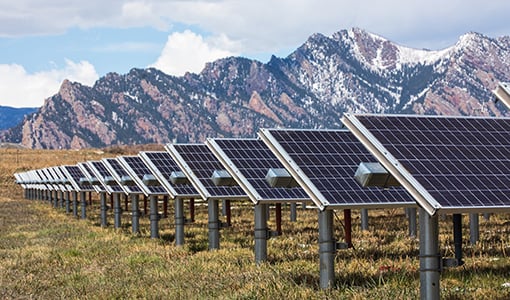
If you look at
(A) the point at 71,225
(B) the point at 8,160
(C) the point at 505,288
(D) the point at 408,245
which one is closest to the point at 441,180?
(C) the point at 505,288

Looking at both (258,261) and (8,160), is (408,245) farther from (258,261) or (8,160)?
(8,160)

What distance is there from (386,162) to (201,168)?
13347 millimetres

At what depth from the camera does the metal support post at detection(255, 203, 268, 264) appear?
20234mm

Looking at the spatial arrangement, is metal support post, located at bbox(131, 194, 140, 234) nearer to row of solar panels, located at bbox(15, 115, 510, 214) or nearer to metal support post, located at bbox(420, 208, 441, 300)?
row of solar panels, located at bbox(15, 115, 510, 214)

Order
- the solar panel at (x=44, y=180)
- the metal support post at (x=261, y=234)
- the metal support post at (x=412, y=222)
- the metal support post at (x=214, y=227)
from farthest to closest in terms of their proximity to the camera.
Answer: the solar panel at (x=44, y=180) → the metal support post at (x=412, y=222) → the metal support post at (x=214, y=227) → the metal support post at (x=261, y=234)

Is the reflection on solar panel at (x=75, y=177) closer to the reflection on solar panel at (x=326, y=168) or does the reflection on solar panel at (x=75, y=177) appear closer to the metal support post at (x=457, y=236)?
the reflection on solar panel at (x=326, y=168)

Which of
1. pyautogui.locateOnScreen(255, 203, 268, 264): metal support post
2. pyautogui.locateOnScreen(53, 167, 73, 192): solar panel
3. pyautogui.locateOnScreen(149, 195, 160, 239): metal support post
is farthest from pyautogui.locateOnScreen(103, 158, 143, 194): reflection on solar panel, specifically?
pyautogui.locateOnScreen(53, 167, 73, 192): solar panel

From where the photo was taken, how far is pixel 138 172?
32.6 metres

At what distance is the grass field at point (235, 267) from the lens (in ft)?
50.7

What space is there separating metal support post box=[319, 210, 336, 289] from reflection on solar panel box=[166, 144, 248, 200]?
7276 millimetres

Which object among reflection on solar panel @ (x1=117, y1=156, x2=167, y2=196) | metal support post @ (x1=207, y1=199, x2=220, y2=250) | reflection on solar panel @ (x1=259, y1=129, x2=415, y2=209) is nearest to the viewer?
reflection on solar panel @ (x1=259, y1=129, x2=415, y2=209)

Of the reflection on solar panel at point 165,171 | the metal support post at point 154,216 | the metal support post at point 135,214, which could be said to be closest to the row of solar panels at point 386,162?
the reflection on solar panel at point 165,171

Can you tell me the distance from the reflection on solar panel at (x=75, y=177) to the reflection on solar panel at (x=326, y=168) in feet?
100

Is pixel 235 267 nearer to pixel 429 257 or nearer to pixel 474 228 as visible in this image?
pixel 474 228
